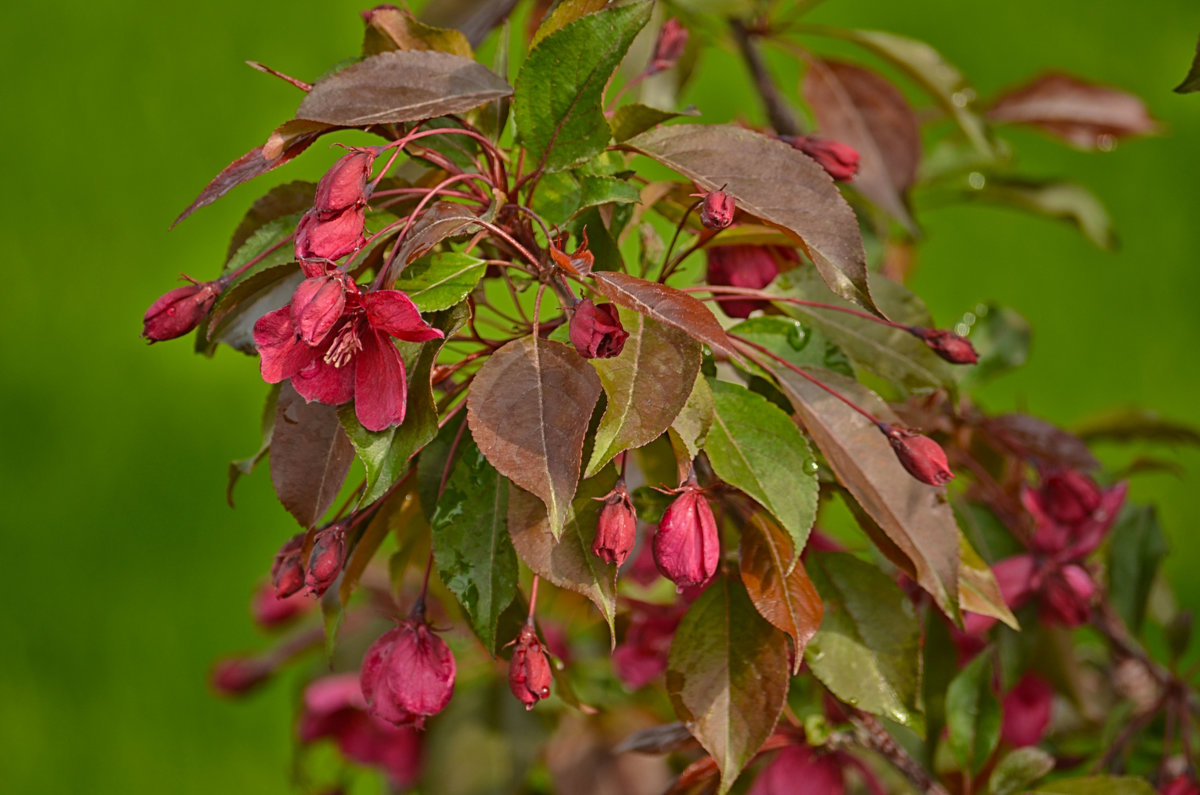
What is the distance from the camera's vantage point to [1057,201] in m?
1.00

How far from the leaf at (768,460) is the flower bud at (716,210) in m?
0.09

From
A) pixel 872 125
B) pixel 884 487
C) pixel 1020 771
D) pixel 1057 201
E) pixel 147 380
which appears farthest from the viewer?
pixel 147 380

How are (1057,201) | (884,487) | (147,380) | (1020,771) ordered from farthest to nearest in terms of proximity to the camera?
(147,380)
(1057,201)
(1020,771)
(884,487)

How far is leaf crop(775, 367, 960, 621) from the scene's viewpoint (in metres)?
0.51

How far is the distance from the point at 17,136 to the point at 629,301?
4.00 feet

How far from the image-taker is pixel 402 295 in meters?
0.40

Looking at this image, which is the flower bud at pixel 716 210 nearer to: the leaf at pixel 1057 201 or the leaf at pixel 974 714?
the leaf at pixel 974 714

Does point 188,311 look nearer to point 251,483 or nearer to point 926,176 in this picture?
point 926,176

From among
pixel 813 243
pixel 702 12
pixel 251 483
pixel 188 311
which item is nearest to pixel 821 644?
pixel 813 243

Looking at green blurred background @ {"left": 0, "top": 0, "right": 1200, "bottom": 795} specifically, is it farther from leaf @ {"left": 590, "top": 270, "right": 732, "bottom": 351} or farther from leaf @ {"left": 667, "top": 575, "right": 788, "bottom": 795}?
leaf @ {"left": 590, "top": 270, "right": 732, "bottom": 351}

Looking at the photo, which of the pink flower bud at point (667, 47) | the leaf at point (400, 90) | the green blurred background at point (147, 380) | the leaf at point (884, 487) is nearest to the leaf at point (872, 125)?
the pink flower bud at point (667, 47)

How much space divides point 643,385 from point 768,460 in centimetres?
9

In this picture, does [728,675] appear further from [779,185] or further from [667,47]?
[667,47]

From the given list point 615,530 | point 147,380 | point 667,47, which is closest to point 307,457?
point 615,530
